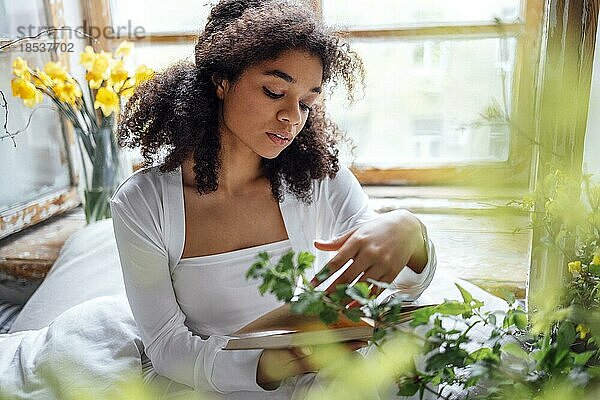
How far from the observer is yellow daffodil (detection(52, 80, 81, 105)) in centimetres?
178

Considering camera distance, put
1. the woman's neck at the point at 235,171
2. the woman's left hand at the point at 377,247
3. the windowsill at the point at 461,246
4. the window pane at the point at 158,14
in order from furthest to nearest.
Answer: the window pane at the point at 158,14 < the windowsill at the point at 461,246 < the woman's neck at the point at 235,171 < the woman's left hand at the point at 377,247

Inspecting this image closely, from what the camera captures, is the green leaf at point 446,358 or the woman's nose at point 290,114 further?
the woman's nose at point 290,114

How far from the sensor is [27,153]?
199 centimetres

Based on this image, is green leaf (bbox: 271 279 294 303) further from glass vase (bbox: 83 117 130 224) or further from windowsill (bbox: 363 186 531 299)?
glass vase (bbox: 83 117 130 224)

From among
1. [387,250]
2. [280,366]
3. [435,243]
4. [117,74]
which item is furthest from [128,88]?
[387,250]

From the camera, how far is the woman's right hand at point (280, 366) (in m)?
1.04

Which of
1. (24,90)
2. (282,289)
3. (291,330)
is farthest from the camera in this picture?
(24,90)

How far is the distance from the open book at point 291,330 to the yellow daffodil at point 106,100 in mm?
984

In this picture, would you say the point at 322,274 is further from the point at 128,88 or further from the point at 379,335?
the point at 128,88

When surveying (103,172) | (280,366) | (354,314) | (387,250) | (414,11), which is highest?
(414,11)

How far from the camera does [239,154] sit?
1.28m

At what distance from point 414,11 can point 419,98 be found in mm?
248

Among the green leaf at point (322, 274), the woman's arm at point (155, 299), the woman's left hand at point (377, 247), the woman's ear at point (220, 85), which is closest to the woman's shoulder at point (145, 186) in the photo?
the woman's arm at point (155, 299)

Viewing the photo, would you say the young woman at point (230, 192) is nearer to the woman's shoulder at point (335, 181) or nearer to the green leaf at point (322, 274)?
the woman's shoulder at point (335, 181)
